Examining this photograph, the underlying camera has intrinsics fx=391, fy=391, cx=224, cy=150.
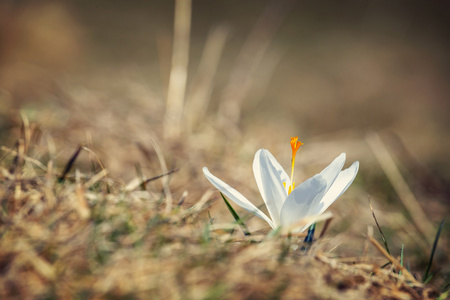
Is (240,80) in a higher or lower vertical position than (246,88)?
higher

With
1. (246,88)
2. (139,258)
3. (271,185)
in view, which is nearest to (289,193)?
(271,185)

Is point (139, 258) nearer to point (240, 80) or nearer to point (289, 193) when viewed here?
point (289, 193)

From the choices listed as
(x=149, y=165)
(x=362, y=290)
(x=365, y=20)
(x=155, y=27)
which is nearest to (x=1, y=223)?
(x=362, y=290)

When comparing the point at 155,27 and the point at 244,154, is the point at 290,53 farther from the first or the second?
the point at 244,154

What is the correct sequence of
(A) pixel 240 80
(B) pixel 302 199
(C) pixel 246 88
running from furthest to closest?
(A) pixel 240 80
(C) pixel 246 88
(B) pixel 302 199

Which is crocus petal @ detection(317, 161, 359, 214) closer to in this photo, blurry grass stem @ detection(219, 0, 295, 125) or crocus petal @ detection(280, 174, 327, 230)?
crocus petal @ detection(280, 174, 327, 230)

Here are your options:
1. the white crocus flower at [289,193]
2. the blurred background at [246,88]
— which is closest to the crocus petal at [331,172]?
the white crocus flower at [289,193]

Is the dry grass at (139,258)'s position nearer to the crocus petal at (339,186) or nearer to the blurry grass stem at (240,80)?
the crocus petal at (339,186)
